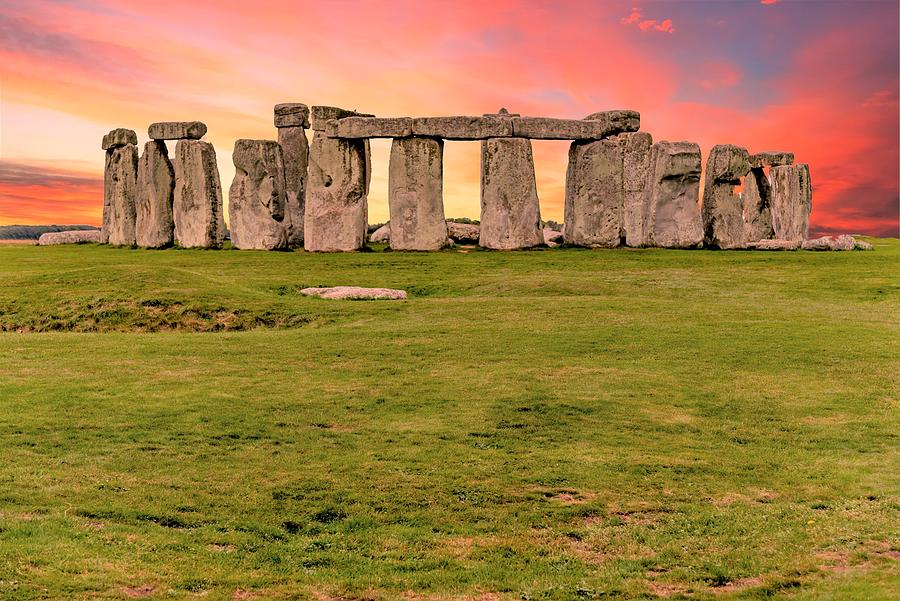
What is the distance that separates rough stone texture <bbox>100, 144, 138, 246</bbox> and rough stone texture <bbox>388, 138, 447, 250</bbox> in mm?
11655

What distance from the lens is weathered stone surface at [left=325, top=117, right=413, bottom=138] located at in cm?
2973

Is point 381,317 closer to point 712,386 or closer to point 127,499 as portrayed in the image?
point 712,386

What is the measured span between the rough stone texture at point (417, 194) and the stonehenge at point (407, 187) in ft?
0.12

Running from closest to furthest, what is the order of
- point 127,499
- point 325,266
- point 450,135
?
point 127,499, point 325,266, point 450,135

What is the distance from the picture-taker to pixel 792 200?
41406 millimetres

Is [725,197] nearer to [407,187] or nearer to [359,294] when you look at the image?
[407,187]

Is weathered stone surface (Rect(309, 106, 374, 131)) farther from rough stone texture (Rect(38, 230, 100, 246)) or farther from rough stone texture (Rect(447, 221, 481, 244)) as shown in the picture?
rough stone texture (Rect(38, 230, 100, 246))

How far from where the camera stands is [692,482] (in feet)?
28.1

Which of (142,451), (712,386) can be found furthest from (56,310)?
(712,386)

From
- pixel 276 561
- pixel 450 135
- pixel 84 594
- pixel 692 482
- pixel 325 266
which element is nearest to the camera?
pixel 84 594

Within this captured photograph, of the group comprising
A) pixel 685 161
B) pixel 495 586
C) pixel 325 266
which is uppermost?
pixel 685 161

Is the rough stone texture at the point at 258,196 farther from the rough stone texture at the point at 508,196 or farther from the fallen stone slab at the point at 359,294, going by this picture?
the fallen stone slab at the point at 359,294

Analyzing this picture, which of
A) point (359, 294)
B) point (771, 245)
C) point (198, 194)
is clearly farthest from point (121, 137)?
point (771, 245)

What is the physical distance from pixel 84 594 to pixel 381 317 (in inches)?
454
